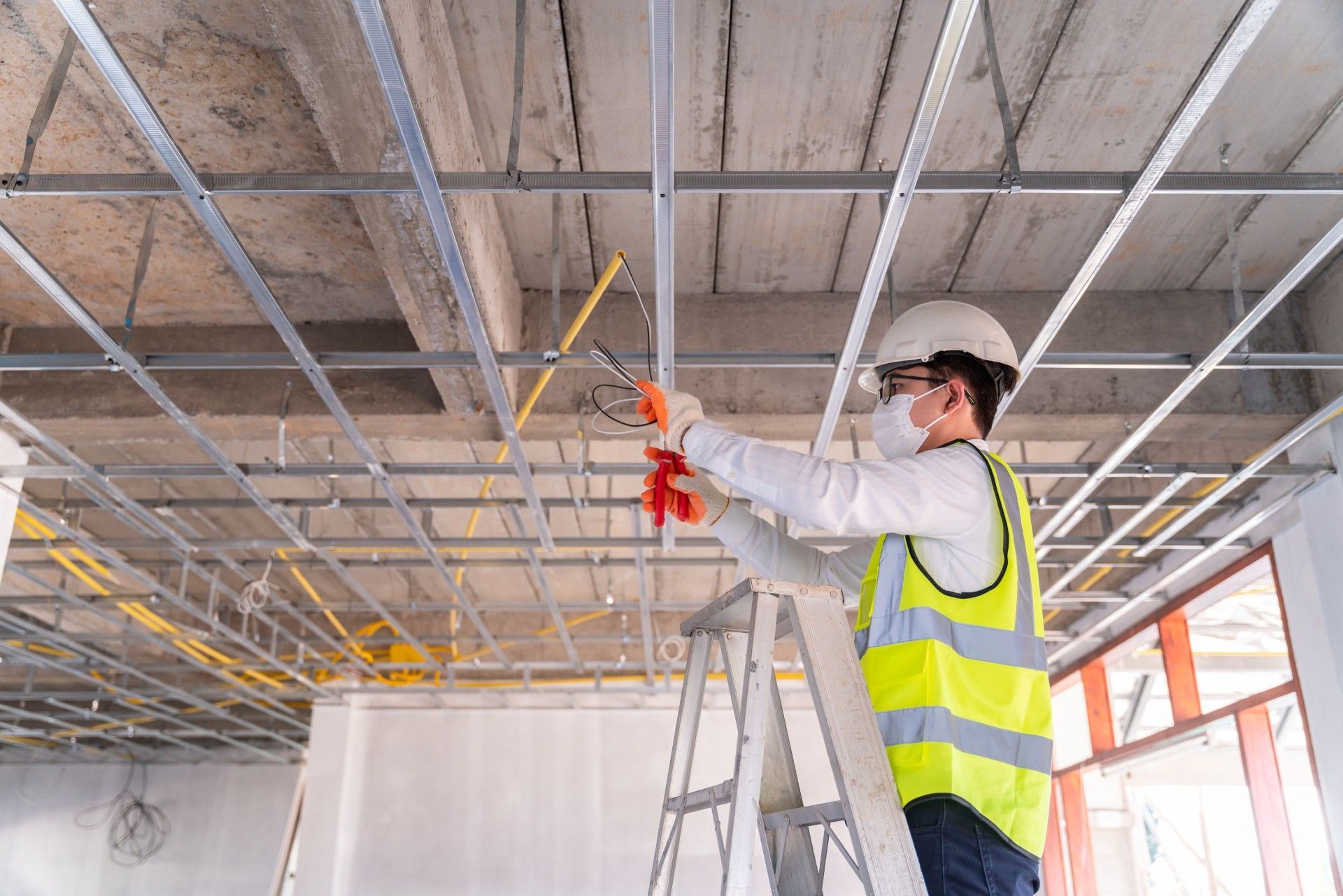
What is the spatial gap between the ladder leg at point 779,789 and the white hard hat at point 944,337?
2.04 feet

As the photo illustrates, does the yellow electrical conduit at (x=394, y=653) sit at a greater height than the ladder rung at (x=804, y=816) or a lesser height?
greater

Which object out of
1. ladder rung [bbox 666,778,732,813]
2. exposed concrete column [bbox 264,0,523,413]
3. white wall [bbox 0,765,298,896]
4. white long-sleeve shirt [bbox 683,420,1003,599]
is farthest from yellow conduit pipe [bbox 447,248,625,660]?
white wall [bbox 0,765,298,896]

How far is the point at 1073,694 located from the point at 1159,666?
3.29 ft

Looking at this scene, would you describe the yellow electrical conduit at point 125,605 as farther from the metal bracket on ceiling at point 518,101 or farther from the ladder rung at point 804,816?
the ladder rung at point 804,816

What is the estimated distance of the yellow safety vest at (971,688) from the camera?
1500 mm

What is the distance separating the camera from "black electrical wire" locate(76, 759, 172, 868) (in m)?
11.1

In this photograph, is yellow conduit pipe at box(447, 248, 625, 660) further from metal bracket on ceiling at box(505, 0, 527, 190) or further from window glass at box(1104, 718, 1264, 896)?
window glass at box(1104, 718, 1264, 896)

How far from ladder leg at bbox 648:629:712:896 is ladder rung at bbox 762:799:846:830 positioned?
24 cm

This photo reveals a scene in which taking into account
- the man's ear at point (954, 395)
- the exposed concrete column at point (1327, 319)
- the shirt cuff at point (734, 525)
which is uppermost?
the exposed concrete column at point (1327, 319)

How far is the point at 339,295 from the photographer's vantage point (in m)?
4.09

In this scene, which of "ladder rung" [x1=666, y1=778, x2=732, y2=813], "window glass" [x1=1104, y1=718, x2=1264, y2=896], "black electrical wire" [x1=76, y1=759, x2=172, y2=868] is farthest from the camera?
"black electrical wire" [x1=76, y1=759, x2=172, y2=868]

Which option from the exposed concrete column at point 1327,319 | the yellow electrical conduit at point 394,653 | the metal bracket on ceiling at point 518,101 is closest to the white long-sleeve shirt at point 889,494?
the metal bracket on ceiling at point 518,101

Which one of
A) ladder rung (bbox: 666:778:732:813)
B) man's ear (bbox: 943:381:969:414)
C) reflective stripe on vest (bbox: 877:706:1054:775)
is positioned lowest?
ladder rung (bbox: 666:778:732:813)

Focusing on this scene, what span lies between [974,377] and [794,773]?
31.1 inches
